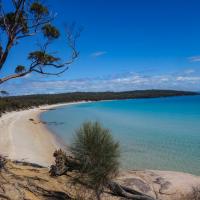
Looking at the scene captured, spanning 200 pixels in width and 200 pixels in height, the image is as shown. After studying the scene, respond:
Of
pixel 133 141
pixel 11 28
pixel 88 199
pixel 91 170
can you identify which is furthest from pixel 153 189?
pixel 133 141

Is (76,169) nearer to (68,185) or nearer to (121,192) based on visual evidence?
(68,185)

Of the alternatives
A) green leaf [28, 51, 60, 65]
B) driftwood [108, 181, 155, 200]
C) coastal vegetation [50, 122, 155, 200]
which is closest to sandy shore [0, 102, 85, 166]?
green leaf [28, 51, 60, 65]

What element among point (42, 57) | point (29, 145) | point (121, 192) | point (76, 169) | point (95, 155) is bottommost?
point (29, 145)

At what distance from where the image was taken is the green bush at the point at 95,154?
6.58 m

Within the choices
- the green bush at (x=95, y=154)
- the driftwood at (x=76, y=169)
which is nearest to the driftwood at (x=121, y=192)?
the driftwood at (x=76, y=169)

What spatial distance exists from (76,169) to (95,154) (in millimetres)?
1387

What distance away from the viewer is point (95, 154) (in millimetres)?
6594

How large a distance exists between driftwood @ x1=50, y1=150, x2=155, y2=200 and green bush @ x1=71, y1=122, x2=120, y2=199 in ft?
1.38

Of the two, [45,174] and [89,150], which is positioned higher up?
[89,150]

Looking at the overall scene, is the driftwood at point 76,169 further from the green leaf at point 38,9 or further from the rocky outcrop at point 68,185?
the green leaf at point 38,9

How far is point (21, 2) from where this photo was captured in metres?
10.6

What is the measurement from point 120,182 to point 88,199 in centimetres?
154

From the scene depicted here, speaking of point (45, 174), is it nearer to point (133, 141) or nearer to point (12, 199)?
point (12, 199)

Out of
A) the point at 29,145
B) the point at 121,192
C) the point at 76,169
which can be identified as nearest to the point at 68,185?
the point at 76,169
